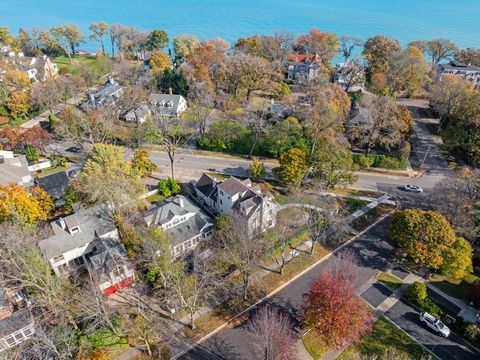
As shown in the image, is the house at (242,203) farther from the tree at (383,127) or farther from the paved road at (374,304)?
the tree at (383,127)

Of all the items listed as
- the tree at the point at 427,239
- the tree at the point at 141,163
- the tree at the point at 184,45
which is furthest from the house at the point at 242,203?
the tree at the point at 184,45

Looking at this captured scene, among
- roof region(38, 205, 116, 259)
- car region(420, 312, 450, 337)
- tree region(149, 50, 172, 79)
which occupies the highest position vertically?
tree region(149, 50, 172, 79)

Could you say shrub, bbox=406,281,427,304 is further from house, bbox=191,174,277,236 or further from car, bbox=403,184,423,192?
car, bbox=403,184,423,192

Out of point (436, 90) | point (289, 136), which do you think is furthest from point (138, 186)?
point (436, 90)

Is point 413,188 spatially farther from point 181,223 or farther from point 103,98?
point 103,98

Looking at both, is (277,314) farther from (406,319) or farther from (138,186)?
(138,186)

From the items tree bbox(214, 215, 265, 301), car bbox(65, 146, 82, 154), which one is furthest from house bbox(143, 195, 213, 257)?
car bbox(65, 146, 82, 154)
